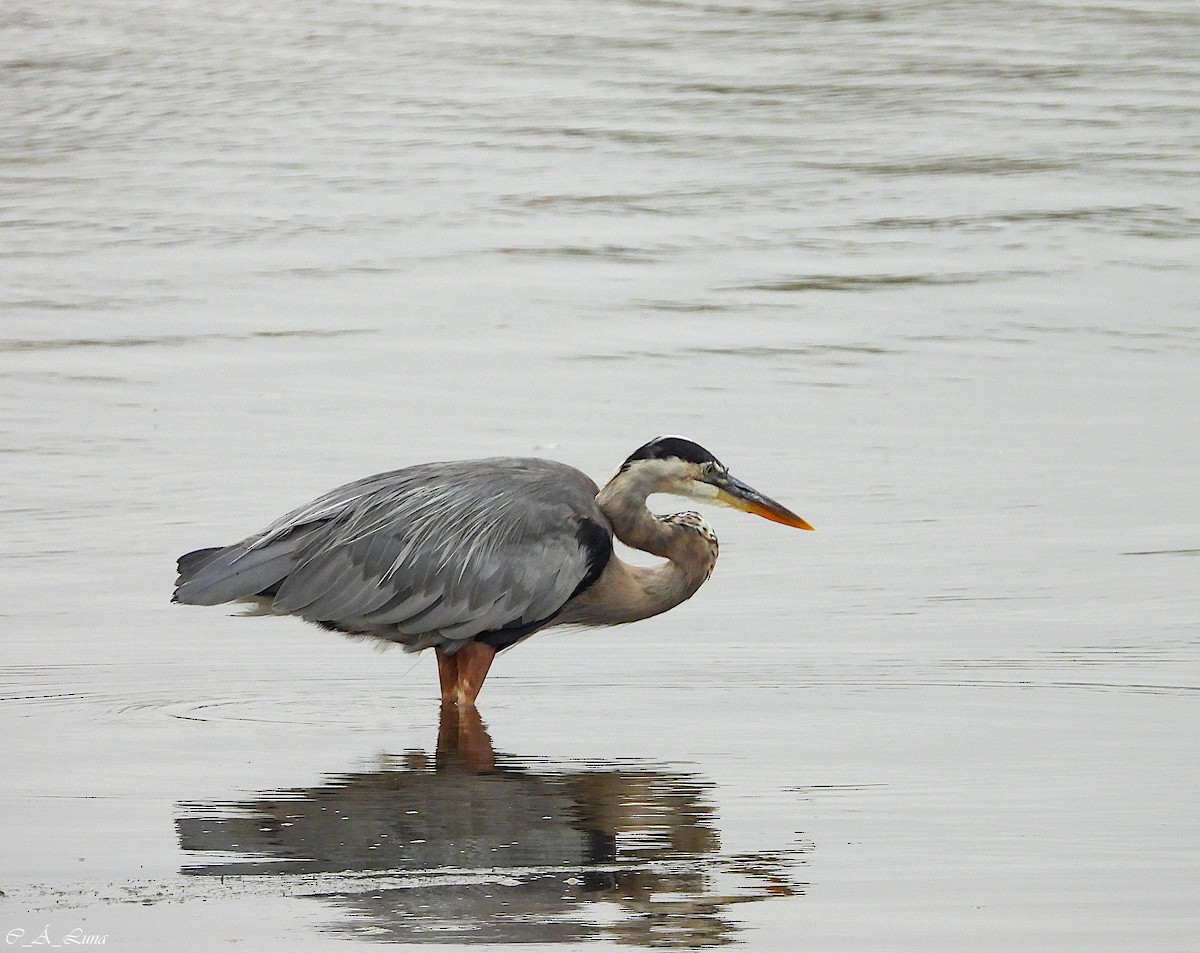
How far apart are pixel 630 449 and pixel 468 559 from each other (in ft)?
9.89

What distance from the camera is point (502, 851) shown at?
20.4ft

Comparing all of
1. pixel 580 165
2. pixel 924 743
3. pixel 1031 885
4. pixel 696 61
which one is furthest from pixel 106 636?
pixel 696 61

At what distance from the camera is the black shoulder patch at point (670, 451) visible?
857cm

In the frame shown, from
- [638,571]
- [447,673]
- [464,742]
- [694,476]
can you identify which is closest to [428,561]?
[447,673]

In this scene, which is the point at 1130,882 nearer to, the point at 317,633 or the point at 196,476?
the point at 317,633

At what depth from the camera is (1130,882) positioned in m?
5.83

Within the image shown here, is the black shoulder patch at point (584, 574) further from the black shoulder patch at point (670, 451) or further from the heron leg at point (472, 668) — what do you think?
the black shoulder patch at point (670, 451)

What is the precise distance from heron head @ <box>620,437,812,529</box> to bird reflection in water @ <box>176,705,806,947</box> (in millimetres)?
1578

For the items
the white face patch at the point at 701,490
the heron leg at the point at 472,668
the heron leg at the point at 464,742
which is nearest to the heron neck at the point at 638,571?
the white face patch at the point at 701,490

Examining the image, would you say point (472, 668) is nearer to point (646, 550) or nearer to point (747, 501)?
point (646, 550)

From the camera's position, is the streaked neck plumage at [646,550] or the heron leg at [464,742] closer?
the heron leg at [464,742]

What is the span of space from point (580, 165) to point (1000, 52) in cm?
673

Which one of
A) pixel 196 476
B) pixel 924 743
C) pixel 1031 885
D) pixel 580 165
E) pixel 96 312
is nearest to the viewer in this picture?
pixel 1031 885

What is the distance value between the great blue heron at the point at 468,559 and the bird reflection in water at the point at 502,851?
93 cm
